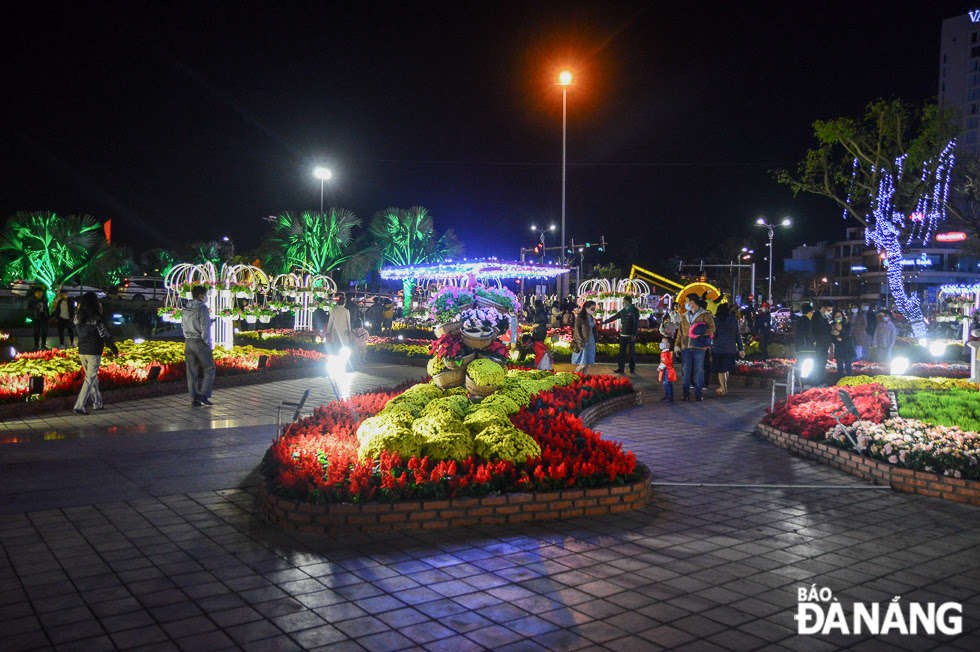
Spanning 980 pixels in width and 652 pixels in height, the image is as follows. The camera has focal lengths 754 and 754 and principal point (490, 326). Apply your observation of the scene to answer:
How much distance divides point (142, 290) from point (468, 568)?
46.5 metres

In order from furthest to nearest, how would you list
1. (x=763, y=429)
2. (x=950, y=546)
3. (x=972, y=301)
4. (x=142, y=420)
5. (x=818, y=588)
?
(x=972, y=301), (x=142, y=420), (x=763, y=429), (x=950, y=546), (x=818, y=588)

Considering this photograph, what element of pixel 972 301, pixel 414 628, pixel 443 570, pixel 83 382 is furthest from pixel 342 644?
pixel 972 301

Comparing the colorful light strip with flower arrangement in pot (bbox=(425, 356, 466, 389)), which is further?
the colorful light strip

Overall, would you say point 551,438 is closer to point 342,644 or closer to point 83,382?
point 342,644

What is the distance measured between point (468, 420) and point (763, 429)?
456 cm

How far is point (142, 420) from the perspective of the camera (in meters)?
10.3

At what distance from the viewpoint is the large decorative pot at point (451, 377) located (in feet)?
29.3

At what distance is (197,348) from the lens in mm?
11438

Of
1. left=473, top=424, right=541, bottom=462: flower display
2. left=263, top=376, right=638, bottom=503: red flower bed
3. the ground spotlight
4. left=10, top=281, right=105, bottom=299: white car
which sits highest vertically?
left=10, top=281, right=105, bottom=299: white car

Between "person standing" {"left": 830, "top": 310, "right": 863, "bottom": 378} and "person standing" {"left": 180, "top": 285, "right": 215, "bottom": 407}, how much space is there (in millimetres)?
12099

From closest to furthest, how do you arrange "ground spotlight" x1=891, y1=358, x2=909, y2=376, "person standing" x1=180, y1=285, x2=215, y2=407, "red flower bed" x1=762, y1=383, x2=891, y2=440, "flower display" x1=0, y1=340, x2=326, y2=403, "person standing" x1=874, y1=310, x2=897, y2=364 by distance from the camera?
"red flower bed" x1=762, y1=383, x2=891, y2=440
"flower display" x1=0, y1=340, x2=326, y2=403
"person standing" x1=180, y1=285, x2=215, y2=407
"ground spotlight" x1=891, y1=358, x2=909, y2=376
"person standing" x1=874, y1=310, x2=897, y2=364

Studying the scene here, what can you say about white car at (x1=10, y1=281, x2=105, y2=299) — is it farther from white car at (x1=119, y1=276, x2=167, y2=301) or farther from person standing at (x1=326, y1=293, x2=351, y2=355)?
person standing at (x1=326, y1=293, x2=351, y2=355)

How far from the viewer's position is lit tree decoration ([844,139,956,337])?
27.8 m

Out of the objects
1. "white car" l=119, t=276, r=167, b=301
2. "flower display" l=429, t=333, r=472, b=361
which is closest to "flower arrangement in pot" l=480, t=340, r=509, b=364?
"flower display" l=429, t=333, r=472, b=361
